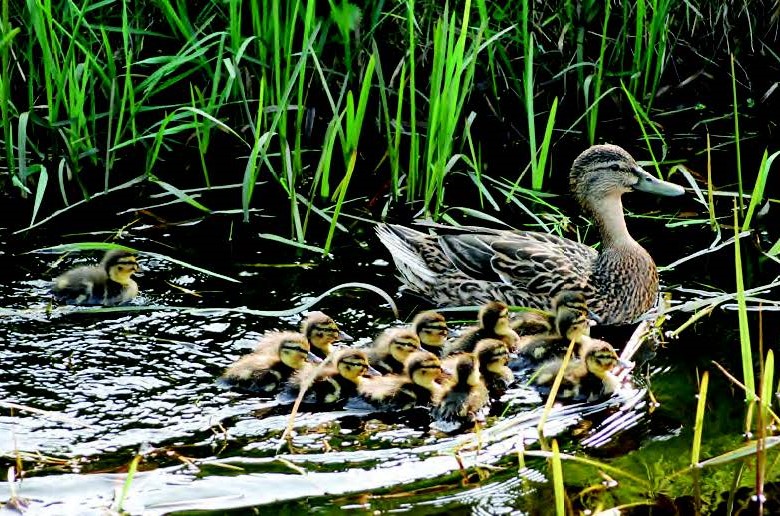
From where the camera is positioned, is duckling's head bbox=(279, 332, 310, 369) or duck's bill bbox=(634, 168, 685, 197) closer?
duckling's head bbox=(279, 332, 310, 369)

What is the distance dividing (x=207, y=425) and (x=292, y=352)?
0.41 metres

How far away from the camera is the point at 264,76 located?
5.96m

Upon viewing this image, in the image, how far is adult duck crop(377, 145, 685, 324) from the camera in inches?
220

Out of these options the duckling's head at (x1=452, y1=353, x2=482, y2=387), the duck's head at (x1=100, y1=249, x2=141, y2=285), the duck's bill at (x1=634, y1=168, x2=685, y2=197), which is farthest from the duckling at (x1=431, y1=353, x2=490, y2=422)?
the duck's bill at (x1=634, y1=168, x2=685, y2=197)

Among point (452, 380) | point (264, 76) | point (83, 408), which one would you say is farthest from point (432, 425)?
point (264, 76)

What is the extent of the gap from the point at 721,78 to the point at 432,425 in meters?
3.43

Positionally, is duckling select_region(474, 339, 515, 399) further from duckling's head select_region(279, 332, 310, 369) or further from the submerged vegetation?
the submerged vegetation

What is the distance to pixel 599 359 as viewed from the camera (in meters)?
4.70

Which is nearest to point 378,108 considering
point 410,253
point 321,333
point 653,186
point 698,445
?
point 410,253

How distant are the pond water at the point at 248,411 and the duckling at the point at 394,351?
0.84 ft

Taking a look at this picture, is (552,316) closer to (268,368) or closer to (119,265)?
(268,368)

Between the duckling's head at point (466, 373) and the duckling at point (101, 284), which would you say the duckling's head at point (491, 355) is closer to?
the duckling's head at point (466, 373)

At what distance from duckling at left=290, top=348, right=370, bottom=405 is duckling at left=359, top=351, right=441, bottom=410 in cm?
5

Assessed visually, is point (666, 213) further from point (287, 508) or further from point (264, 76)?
point (287, 508)
